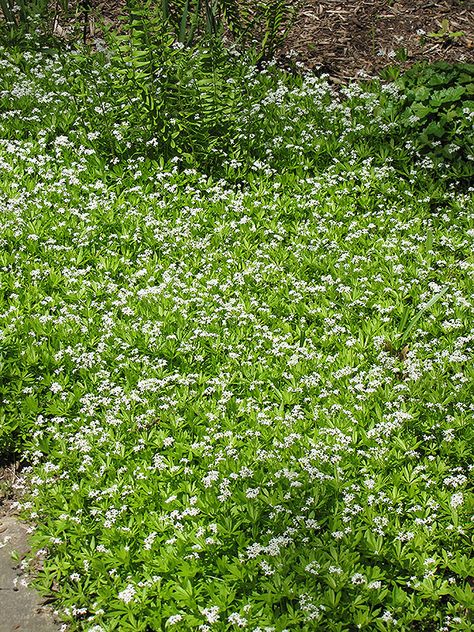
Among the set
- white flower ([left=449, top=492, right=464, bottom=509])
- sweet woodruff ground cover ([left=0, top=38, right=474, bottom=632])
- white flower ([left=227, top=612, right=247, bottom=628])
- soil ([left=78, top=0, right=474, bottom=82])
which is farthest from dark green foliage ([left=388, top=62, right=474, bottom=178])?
white flower ([left=227, top=612, right=247, bottom=628])

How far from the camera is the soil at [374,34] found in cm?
1001

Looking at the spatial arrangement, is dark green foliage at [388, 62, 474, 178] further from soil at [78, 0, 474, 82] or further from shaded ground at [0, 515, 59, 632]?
shaded ground at [0, 515, 59, 632]

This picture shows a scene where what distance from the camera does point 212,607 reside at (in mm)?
3998

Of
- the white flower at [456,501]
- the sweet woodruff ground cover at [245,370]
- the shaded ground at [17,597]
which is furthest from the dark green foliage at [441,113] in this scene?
the shaded ground at [17,597]

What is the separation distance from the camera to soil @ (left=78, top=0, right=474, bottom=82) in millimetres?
10008

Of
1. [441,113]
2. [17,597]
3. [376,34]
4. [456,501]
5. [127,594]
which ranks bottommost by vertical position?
[17,597]

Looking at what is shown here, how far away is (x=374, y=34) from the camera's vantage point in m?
10.4

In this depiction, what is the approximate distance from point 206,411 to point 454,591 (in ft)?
6.62

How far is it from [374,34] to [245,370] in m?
6.71

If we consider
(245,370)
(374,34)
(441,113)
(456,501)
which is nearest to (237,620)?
(456,501)

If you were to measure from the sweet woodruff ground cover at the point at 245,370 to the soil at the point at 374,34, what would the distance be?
1.32 meters

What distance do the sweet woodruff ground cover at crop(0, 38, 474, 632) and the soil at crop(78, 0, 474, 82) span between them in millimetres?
1325

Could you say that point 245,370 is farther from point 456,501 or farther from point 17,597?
point 17,597

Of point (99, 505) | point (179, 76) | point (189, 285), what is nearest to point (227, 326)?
point (189, 285)
